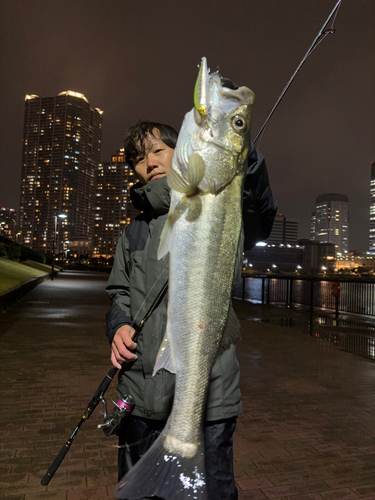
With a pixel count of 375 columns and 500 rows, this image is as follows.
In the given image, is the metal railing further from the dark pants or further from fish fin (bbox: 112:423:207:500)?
fish fin (bbox: 112:423:207:500)

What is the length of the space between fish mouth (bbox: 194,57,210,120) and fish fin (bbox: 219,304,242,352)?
89 centimetres

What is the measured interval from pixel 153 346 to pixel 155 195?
838 mm

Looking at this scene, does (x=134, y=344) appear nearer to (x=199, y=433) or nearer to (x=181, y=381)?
Result: (x=181, y=381)

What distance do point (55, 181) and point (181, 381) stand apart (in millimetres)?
170363

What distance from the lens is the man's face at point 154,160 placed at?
2.45 m

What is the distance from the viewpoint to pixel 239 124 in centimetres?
169

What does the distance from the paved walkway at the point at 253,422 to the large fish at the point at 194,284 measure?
198cm

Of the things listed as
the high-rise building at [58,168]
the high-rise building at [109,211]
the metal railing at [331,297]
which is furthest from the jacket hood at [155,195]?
the high-rise building at [58,168]

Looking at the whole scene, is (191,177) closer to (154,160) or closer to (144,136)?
(154,160)

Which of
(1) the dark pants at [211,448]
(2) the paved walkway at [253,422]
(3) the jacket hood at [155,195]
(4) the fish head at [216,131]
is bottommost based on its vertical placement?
(2) the paved walkway at [253,422]

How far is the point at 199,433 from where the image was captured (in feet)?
5.41

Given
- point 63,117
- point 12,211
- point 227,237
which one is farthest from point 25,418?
point 12,211

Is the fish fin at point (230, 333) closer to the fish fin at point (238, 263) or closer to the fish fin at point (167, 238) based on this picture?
the fish fin at point (238, 263)

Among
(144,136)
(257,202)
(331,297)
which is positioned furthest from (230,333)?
(331,297)
